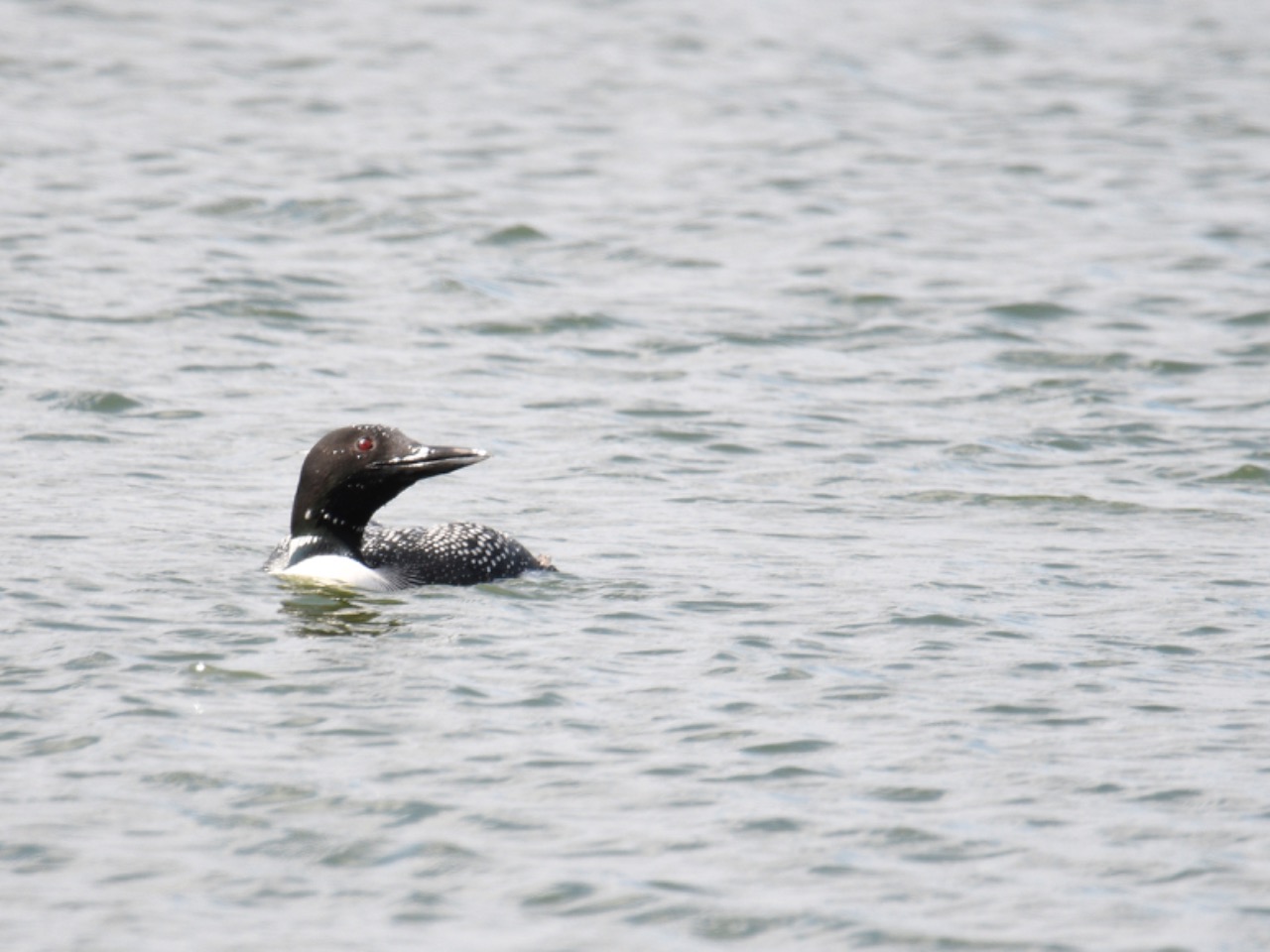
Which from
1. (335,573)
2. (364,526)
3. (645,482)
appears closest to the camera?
(335,573)

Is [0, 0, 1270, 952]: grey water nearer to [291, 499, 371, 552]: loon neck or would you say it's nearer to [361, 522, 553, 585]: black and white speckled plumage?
[361, 522, 553, 585]: black and white speckled plumage

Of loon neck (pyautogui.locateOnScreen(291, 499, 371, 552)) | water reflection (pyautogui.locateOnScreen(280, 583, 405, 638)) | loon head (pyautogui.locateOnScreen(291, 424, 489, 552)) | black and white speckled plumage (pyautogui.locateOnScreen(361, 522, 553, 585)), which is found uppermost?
loon head (pyautogui.locateOnScreen(291, 424, 489, 552))

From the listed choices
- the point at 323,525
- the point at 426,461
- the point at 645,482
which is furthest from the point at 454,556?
the point at 645,482

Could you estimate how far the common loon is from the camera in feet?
28.0

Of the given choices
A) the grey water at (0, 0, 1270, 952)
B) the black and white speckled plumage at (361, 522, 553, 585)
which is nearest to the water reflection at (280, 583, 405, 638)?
the grey water at (0, 0, 1270, 952)

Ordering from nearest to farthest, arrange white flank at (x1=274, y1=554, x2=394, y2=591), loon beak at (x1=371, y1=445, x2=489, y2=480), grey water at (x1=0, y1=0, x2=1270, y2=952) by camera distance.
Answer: grey water at (x1=0, y1=0, x2=1270, y2=952) → white flank at (x1=274, y1=554, x2=394, y2=591) → loon beak at (x1=371, y1=445, x2=489, y2=480)

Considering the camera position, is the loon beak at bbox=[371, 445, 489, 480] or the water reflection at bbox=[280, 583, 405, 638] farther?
the loon beak at bbox=[371, 445, 489, 480]

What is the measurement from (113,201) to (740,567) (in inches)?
320

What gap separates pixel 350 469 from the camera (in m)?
8.62

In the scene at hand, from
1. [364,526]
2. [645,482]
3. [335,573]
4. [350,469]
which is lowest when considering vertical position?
[645,482]

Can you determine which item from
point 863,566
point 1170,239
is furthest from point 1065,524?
point 1170,239

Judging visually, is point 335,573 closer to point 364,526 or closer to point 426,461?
point 364,526

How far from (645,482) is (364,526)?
198 centimetres

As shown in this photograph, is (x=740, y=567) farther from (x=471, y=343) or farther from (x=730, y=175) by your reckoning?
(x=730, y=175)
